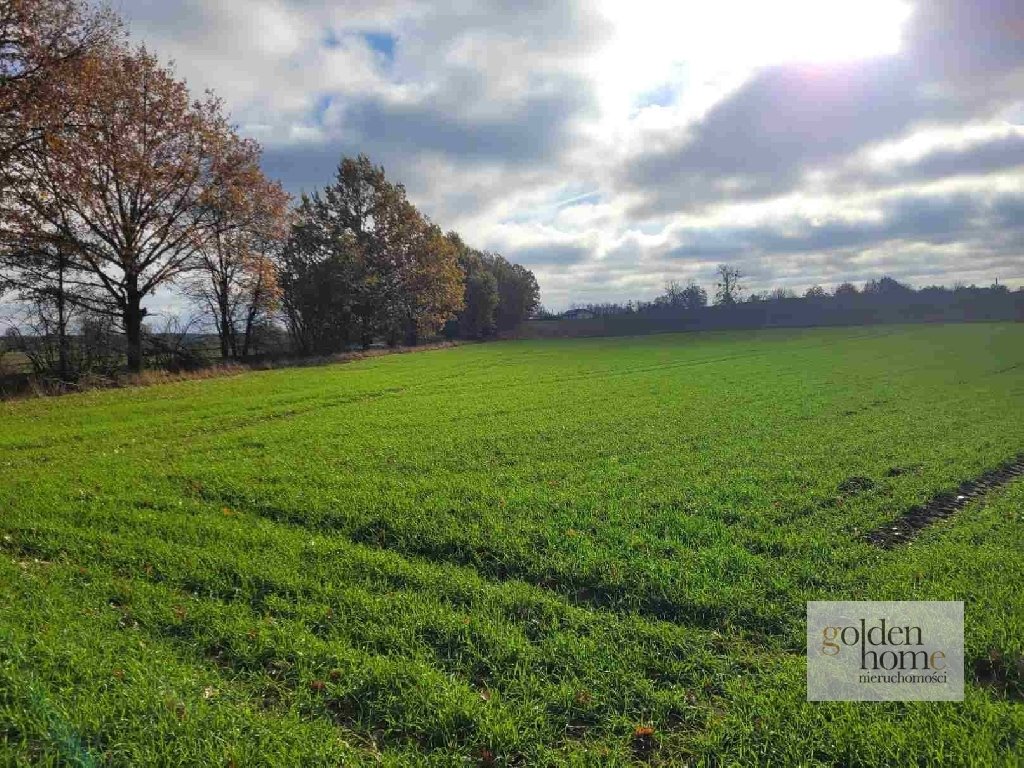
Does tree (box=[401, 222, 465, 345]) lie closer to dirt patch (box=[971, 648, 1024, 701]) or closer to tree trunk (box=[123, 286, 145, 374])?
tree trunk (box=[123, 286, 145, 374])

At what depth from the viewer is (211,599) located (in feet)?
17.3

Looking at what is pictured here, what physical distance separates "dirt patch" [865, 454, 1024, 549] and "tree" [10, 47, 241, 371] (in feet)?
87.3

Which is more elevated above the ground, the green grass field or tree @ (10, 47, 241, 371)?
tree @ (10, 47, 241, 371)

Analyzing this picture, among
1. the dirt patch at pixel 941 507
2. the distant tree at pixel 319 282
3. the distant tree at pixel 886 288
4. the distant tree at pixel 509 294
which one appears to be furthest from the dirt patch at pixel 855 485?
the distant tree at pixel 886 288

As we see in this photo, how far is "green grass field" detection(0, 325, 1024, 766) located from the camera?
358 centimetres

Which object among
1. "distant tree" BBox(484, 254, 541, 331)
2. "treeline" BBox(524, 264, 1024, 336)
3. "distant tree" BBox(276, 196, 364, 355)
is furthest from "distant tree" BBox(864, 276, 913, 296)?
"distant tree" BBox(276, 196, 364, 355)

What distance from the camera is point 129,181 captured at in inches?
1038

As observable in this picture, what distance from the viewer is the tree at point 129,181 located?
2172cm

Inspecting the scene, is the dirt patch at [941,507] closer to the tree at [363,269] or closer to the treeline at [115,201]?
the treeline at [115,201]

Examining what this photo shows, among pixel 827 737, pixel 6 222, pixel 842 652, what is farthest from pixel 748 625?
pixel 6 222

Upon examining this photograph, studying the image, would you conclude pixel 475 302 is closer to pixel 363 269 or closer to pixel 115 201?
pixel 363 269

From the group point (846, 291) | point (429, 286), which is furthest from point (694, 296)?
point (429, 286)

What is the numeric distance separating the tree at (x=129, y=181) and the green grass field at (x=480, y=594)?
15536mm

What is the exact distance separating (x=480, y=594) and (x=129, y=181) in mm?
30186
